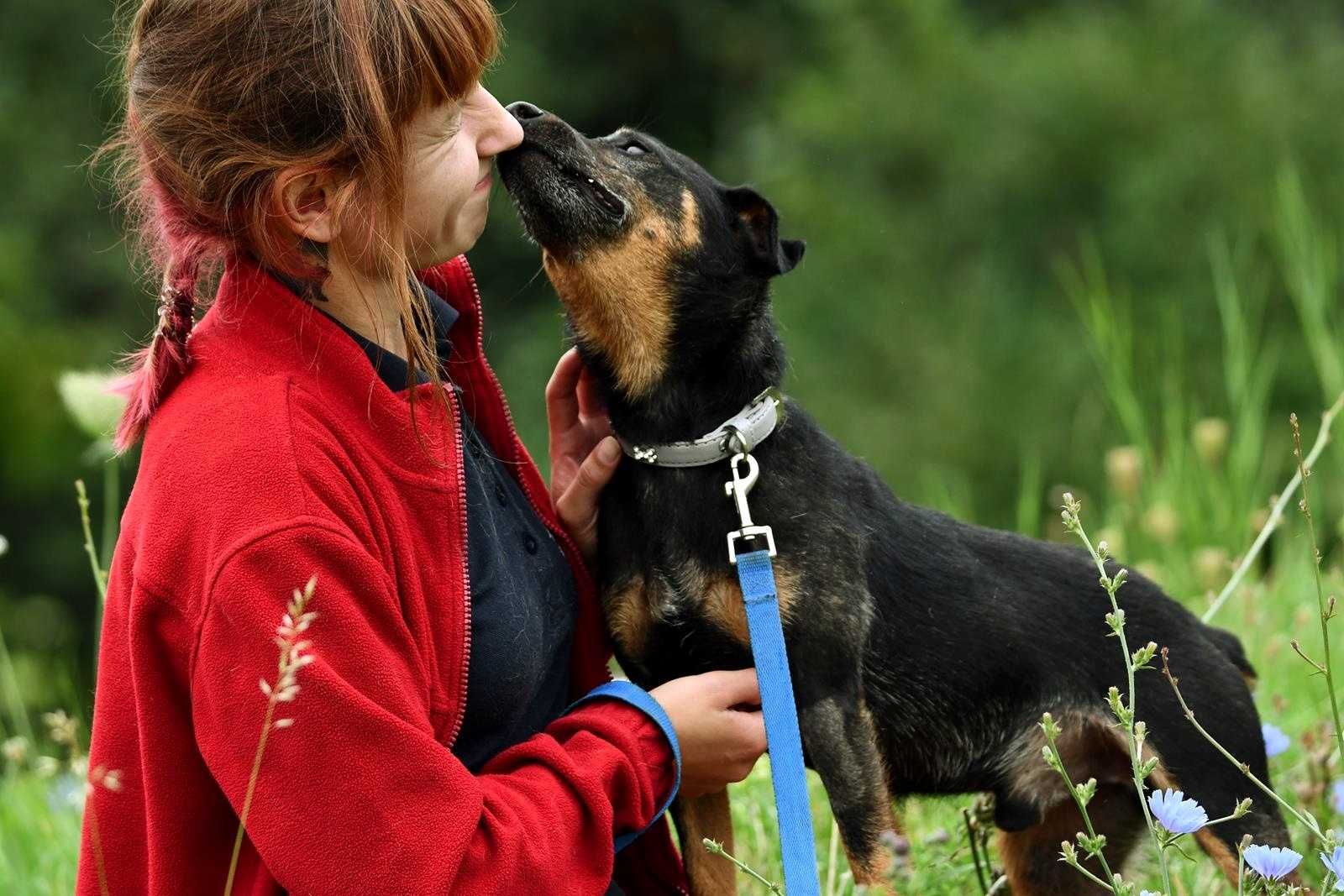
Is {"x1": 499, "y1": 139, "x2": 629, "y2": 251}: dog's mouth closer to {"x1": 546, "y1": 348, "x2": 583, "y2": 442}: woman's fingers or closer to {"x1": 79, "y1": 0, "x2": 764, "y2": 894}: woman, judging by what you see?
{"x1": 79, "y1": 0, "x2": 764, "y2": 894}: woman

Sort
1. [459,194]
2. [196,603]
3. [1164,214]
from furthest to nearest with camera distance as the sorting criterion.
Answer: [1164,214], [459,194], [196,603]

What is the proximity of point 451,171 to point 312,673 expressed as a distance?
0.91m

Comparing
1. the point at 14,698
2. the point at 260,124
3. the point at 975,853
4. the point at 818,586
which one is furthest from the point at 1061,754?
the point at 14,698

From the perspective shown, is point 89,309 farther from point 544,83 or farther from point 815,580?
point 815,580

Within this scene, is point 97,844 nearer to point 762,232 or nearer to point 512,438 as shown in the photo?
point 512,438

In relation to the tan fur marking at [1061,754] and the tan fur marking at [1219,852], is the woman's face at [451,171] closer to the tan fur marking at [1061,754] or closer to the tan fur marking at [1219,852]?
the tan fur marking at [1061,754]

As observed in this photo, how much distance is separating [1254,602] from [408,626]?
3.23 m

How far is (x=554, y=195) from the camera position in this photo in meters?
3.08

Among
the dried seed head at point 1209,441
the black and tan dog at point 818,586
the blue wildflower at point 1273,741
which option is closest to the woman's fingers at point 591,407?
the black and tan dog at point 818,586

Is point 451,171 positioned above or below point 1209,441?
above

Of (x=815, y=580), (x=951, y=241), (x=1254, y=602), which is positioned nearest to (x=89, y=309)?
(x=951, y=241)

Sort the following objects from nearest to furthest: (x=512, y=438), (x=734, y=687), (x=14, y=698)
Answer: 1. (x=734, y=687)
2. (x=512, y=438)
3. (x=14, y=698)

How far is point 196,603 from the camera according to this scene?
7.94 feet

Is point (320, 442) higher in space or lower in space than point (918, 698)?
higher
